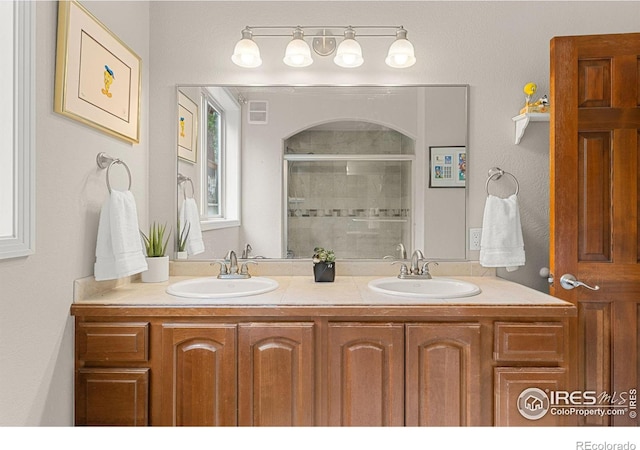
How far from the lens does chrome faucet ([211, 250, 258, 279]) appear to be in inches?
78.0

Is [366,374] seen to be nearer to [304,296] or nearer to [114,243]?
[304,296]

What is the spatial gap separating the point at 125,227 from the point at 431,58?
1732mm

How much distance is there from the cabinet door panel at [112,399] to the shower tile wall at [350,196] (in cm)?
96

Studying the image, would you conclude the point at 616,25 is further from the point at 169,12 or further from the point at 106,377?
the point at 106,377

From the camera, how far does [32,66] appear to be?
1293 mm

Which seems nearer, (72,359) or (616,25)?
(72,359)

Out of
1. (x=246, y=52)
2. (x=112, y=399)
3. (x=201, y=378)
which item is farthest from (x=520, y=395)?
(x=246, y=52)

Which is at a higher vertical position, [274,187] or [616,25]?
[616,25]

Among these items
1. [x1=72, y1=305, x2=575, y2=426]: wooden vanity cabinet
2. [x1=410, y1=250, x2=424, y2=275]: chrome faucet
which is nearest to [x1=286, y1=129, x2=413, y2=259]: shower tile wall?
[x1=410, y1=250, x2=424, y2=275]: chrome faucet

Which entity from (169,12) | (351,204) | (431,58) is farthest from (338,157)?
(169,12)

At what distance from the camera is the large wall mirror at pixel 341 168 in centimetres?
207

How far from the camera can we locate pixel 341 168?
2076 mm

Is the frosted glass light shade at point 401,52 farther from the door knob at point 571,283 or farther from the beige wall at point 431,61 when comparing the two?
the door knob at point 571,283

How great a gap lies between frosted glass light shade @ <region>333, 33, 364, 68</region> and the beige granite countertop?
110cm
